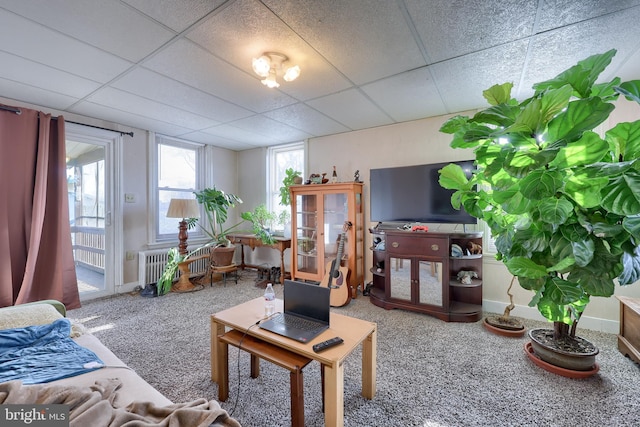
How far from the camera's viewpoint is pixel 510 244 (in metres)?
1.61

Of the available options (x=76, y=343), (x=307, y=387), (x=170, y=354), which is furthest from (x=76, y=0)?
(x=307, y=387)

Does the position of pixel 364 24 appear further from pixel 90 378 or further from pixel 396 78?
pixel 90 378

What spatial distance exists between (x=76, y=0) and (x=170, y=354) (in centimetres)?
234

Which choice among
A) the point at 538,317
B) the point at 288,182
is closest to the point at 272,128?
the point at 288,182

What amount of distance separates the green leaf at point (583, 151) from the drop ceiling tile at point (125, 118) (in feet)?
12.8

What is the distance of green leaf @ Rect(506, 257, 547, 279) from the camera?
1.42m

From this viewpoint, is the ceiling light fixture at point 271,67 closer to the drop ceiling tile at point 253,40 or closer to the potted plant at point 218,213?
the drop ceiling tile at point 253,40

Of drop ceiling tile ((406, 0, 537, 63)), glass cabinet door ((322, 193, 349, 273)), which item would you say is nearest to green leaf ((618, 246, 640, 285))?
drop ceiling tile ((406, 0, 537, 63))

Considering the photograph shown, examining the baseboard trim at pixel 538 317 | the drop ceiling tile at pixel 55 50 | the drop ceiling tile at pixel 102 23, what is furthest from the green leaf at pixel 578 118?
the drop ceiling tile at pixel 55 50

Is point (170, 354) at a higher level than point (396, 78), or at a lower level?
lower

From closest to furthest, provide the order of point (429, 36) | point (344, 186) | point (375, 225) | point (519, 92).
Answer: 1. point (429, 36)
2. point (519, 92)
3. point (344, 186)
4. point (375, 225)

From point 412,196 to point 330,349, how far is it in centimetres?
224

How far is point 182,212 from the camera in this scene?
143 inches

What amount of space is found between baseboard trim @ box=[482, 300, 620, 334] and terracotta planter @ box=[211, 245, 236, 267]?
342 centimetres
